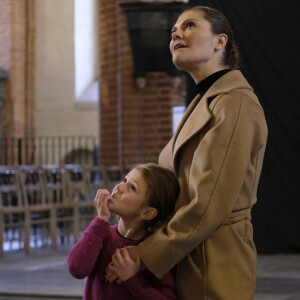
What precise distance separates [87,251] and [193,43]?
24.8 inches

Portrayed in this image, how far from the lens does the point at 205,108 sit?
7.71 feet

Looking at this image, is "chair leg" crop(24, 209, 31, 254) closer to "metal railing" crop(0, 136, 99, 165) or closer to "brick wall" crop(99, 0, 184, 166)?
"brick wall" crop(99, 0, 184, 166)

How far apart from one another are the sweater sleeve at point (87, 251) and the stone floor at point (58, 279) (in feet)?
9.93

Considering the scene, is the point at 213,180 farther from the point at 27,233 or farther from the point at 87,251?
the point at 27,233

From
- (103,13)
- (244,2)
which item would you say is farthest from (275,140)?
(103,13)

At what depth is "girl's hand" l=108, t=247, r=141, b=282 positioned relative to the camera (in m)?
2.29

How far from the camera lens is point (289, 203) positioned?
7.43 meters

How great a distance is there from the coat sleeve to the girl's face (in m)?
0.12

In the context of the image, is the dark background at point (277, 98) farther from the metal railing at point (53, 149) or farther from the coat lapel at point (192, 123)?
the metal railing at point (53, 149)

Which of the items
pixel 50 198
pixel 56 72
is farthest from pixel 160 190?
pixel 56 72

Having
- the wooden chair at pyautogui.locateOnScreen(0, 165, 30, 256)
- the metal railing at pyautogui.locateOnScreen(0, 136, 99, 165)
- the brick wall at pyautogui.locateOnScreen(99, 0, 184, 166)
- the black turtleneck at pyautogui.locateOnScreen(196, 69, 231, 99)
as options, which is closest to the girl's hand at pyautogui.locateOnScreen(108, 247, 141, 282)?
the black turtleneck at pyautogui.locateOnScreen(196, 69, 231, 99)

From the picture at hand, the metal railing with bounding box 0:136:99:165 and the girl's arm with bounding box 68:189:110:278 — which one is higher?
the girl's arm with bounding box 68:189:110:278

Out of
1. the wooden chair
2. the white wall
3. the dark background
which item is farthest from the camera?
the white wall

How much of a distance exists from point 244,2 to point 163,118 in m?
3.42
